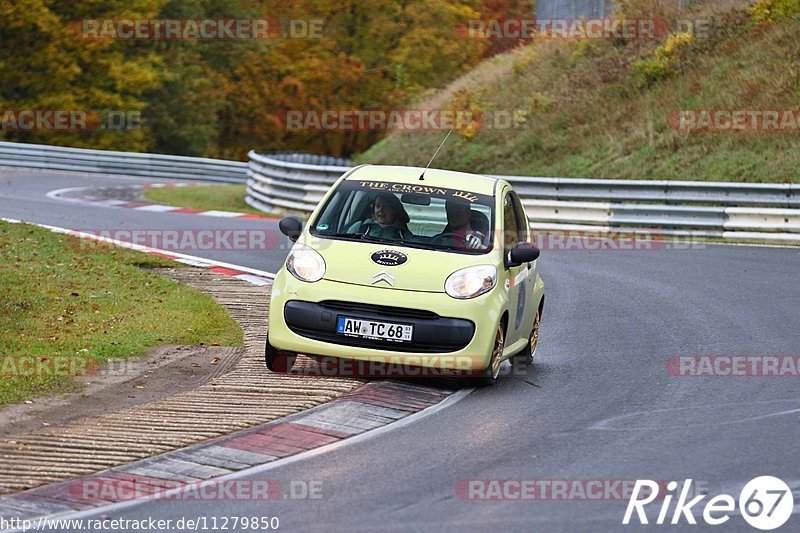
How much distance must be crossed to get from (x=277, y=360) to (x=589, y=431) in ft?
9.14

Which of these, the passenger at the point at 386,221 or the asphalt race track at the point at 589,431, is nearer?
the asphalt race track at the point at 589,431

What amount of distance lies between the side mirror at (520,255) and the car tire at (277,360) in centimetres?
189

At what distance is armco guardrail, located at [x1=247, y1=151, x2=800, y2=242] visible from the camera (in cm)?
2227

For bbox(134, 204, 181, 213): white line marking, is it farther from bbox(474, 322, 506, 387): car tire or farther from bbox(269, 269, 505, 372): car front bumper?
bbox(474, 322, 506, 387): car tire

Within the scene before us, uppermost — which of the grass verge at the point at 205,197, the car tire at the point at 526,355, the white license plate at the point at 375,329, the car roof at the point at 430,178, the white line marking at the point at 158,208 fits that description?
the car roof at the point at 430,178

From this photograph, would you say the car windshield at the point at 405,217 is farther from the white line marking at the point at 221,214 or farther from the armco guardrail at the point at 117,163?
the armco guardrail at the point at 117,163

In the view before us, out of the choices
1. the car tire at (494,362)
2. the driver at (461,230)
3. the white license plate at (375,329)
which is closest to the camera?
the white license plate at (375,329)

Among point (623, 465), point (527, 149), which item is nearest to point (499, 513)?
point (623, 465)

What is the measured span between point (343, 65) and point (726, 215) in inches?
1604

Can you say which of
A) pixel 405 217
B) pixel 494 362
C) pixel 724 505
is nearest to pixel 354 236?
pixel 405 217

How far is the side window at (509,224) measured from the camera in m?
11.0

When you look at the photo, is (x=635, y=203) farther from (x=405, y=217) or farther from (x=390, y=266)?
(x=390, y=266)

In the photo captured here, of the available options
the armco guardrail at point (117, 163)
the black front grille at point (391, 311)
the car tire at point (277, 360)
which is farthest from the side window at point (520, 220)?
the armco guardrail at point (117, 163)

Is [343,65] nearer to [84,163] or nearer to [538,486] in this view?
[84,163]
